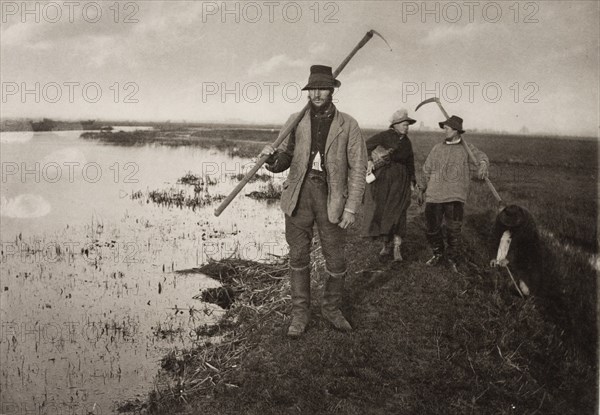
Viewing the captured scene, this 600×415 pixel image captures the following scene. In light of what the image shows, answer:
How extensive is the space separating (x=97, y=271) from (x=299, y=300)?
375 cm

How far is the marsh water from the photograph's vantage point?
4395 mm

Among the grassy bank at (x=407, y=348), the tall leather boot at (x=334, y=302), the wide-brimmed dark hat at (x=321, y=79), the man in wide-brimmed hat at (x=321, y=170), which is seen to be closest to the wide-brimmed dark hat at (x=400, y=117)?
the grassy bank at (x=407, y=348)

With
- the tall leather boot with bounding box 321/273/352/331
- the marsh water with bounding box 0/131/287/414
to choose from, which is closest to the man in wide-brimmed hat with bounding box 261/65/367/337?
the tall leather boot with bounding box 321/273/352/331

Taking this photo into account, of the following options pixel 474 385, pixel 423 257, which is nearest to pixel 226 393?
pixel 474 385

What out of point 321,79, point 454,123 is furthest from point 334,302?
point 454,123

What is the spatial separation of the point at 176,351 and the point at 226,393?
1.38 m

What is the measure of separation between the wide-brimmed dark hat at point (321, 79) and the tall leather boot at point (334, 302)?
1684 millimetres

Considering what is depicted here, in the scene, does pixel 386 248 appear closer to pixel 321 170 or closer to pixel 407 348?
pixel 407 348

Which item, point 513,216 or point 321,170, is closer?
point 321,170

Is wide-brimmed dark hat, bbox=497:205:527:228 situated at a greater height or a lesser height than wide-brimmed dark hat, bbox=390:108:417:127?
lesser

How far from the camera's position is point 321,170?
4.05 m

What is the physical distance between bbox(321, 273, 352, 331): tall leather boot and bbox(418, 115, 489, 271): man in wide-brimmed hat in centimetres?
218

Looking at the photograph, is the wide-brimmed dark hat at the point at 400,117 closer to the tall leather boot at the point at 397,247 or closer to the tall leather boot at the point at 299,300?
the tall leather boot at the point at 397,247

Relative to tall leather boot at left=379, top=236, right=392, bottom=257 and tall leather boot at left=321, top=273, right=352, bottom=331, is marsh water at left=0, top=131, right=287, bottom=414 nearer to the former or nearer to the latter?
tall leather boot at left=321, top=273, right=352, bottom=331
